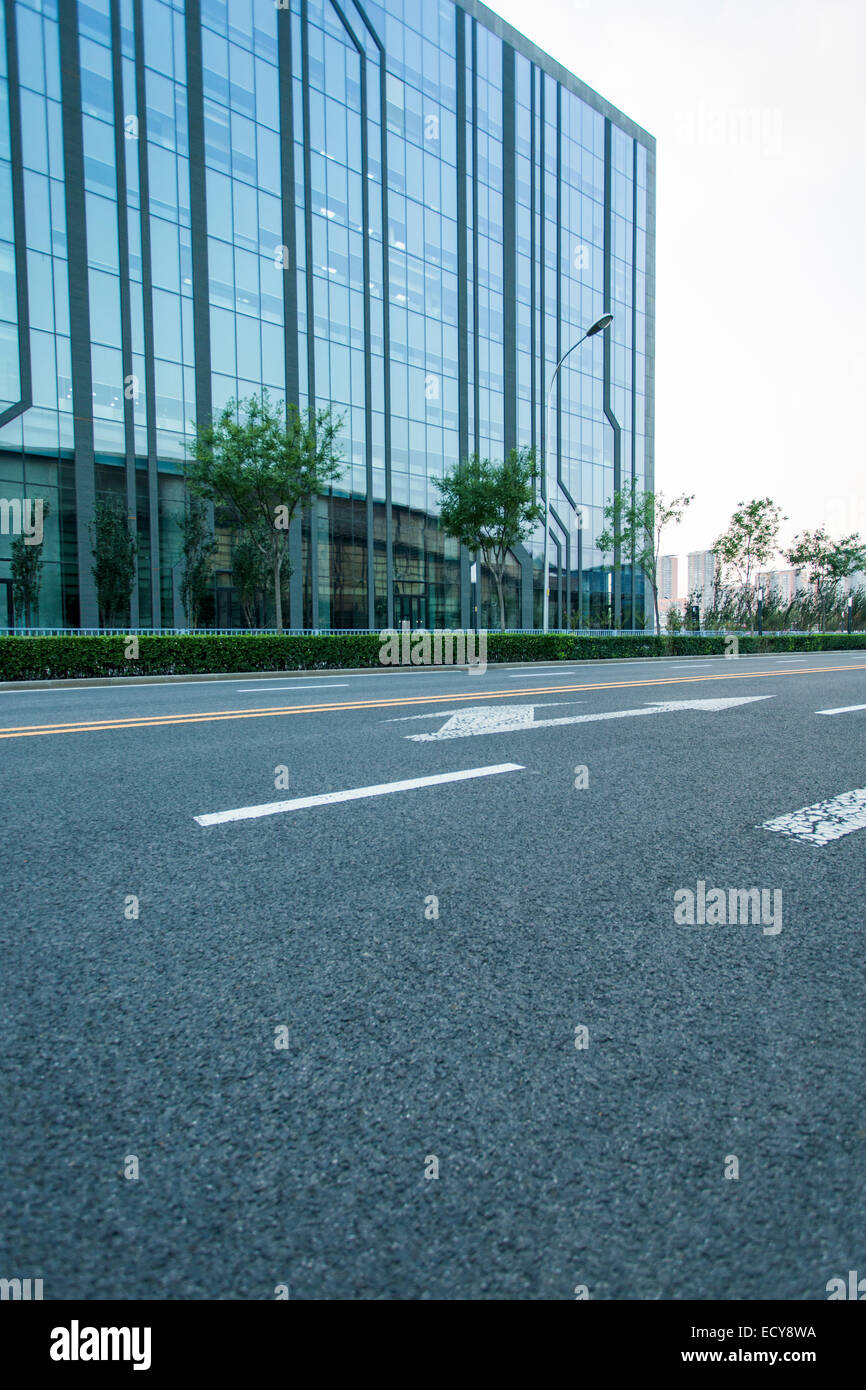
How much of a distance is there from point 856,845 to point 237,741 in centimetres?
470

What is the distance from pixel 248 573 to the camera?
31688 mm

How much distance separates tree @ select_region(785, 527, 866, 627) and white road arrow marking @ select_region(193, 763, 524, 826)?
178 ft

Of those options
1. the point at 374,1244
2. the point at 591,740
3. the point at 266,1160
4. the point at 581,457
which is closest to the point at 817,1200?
the point at 374,1244

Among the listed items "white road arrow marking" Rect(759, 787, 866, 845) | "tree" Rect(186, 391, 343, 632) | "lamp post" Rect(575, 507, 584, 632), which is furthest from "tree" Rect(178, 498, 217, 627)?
"white road arrow marking" Rect(759, 787, 866, 845)

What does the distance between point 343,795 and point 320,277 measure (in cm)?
3720

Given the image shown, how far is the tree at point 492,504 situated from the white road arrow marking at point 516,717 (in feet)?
67.1

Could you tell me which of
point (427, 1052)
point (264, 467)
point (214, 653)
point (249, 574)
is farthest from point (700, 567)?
point (427, 1052)

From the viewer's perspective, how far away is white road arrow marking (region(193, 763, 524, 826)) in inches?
156

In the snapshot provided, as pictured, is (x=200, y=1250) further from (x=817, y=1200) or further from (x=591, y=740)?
(x=591, y=740)

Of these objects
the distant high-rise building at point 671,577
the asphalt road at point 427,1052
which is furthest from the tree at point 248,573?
the distant high-rise building at point 671,577

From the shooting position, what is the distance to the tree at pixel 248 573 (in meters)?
31.5

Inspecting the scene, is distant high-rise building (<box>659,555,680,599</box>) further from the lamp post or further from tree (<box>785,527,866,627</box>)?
the lamp post

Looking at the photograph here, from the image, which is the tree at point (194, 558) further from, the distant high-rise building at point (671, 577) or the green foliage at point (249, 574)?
the distant high-rise building at point (671, 577)

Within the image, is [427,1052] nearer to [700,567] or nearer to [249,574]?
[249,574]
